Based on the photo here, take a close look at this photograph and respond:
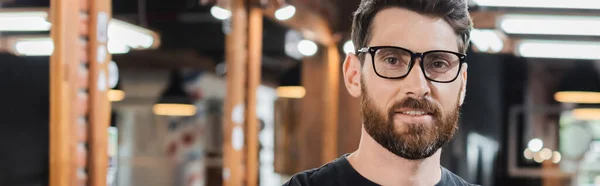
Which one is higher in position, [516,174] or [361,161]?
[361,161]

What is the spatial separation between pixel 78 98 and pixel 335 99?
381 centimetres

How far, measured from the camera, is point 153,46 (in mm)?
3297

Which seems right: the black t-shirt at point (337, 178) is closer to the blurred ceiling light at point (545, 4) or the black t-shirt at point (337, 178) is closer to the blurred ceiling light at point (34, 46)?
the blurred ceiling light at point (34, 46)

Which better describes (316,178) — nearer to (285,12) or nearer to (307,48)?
(285,12)

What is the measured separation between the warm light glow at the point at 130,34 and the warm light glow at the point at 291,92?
2.19m

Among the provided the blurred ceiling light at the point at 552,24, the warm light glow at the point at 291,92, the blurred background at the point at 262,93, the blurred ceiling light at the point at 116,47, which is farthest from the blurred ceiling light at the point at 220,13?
the blurred ceiling light at the point at 552,24

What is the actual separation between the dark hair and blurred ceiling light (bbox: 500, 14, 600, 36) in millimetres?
3847

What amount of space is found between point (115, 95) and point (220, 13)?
136 centimetres

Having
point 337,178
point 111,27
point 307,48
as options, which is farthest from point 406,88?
point 307,48

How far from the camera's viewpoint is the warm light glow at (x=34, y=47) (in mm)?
1973

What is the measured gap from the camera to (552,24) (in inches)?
203

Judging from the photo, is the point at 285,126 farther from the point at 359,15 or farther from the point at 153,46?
the point at 359,15

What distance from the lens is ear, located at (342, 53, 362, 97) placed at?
145 cm

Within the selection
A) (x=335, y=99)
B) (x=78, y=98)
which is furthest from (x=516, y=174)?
(x=78, y=98)
